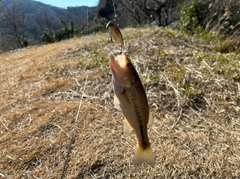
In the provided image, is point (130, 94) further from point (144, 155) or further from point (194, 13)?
point (194, 13)

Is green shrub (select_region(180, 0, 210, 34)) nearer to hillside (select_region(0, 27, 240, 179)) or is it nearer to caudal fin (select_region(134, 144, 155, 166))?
hillside (select_region(0, 27, 240, 179))

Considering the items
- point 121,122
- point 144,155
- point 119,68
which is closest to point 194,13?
point 121,122

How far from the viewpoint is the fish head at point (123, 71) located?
2.53ft

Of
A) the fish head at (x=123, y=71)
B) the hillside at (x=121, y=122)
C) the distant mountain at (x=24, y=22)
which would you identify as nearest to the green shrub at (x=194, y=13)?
the distant mountain at (x=24, y=22)

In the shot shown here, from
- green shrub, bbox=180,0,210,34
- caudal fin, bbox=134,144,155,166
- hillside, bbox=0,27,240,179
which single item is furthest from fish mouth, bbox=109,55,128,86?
green shrub, bbox=180,0,210,34

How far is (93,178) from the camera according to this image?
1.96 metres

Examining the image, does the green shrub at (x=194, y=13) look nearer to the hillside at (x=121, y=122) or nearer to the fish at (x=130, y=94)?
the hillside at (x=121, y=122)

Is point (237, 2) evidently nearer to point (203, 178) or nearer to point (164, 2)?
point (164, 2)

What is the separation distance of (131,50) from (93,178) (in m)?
2.96

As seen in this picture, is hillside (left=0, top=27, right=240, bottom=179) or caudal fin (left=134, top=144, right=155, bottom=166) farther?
hillside (left=0, top=27, right=240, bottom=179)

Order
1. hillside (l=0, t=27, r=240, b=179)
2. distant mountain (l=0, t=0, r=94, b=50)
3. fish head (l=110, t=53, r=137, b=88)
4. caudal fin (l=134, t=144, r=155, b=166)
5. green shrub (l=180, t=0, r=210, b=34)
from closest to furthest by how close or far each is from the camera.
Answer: fish head (l=110, t=53, r=137, b=88)
caudal fin (l=134, t=144, r=155, b=166)
hillside (l=0, t=27, r=240, b=179)
green shrub (l=180, t=0, r=210, b=34)
distant mountain (l=0, t=0, r=94, b=50)

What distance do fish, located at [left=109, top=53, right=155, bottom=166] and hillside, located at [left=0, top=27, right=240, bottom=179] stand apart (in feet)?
3.90

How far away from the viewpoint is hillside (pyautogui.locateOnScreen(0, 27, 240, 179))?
206cm

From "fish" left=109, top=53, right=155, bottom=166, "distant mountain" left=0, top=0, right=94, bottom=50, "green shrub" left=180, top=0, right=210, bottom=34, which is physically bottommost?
"distant mountain" left=0, top=0, right=94, bottom=50
